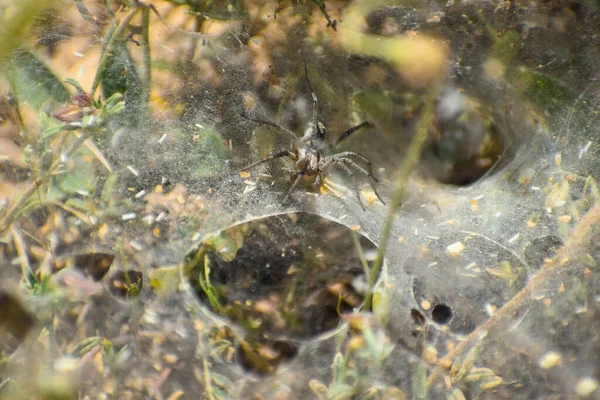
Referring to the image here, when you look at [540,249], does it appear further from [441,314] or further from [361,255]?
[361,255]

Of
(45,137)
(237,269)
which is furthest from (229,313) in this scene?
(45,137)

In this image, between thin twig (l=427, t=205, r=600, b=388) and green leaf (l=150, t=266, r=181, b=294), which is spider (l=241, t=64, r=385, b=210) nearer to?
green leaf (l=150, t=266, r=181, b=294)

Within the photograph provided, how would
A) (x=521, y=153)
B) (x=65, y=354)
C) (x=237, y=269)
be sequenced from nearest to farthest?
(x=65, y=354) → (x=237, y=269) → (x=521, y=153)

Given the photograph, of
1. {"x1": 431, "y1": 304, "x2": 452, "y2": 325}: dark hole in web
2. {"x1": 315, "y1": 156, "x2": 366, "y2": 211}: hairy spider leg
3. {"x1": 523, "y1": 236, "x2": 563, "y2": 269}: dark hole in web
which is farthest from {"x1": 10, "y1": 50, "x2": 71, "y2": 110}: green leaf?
{"x1": 523, "y1": 236, "x2": 563, "y2": 269}: dark hole in web

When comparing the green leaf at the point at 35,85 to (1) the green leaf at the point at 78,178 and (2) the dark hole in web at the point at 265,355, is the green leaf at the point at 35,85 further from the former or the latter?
(2) the dark hole in web at the point at 265,355

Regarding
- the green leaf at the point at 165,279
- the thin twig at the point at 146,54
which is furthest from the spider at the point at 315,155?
the green leaf at the point at 165,279

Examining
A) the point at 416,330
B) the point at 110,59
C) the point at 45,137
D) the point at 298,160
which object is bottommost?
the point at 416,330

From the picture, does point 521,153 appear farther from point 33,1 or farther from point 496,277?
point 33,1
